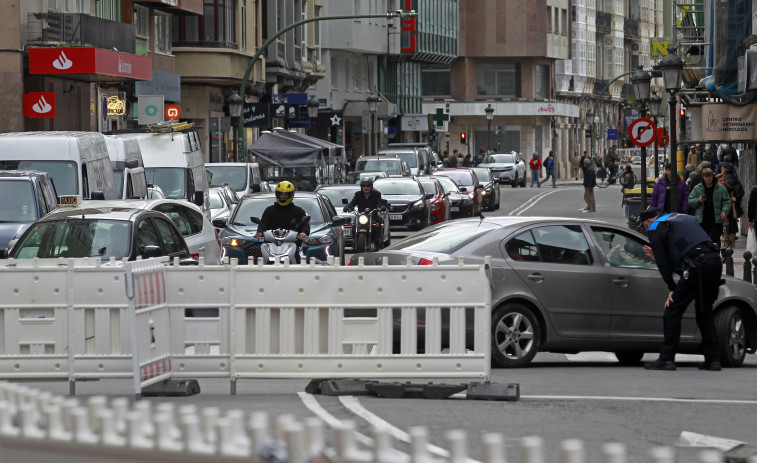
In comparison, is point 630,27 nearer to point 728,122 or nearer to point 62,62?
point 62,62

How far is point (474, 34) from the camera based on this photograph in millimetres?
108812

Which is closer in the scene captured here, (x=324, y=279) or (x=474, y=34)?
(x=324, y=279)

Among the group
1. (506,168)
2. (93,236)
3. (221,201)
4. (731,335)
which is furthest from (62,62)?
(506,168)

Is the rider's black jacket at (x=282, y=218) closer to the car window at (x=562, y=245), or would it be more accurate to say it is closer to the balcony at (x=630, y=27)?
the car window at (x=562, y=245)

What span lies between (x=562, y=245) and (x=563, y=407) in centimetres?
366

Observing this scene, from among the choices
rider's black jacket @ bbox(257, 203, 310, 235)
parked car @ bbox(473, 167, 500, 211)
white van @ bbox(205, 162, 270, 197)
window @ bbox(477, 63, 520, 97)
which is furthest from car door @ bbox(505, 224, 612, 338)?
window @ bbox(477, 63, 520, 97)

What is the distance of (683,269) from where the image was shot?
1338 centimetres

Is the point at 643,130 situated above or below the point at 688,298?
above

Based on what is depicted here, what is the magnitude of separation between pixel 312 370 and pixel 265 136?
36536 mm

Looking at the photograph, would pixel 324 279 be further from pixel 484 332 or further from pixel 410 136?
pixel 410 136

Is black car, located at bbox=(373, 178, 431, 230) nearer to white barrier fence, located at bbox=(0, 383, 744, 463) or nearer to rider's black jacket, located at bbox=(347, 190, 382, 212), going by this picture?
rider's black jacket, located at bbox=(347, 190, 382, 212)

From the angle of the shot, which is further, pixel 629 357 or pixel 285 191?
pixel 285 191

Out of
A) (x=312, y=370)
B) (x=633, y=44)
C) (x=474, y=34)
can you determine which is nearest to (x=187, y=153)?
(x=312, y=370)

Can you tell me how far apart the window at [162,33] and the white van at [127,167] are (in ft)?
73.6
